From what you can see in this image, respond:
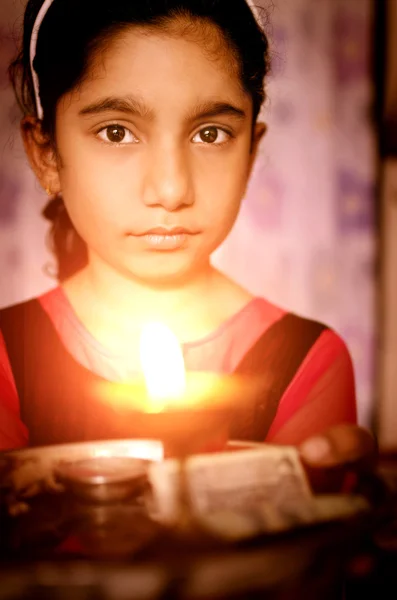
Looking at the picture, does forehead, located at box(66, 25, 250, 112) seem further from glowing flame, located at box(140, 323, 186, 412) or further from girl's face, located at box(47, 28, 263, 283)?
glowing flame, located at box(140, 323, 186, 412)

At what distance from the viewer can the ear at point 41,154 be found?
80 centimetres

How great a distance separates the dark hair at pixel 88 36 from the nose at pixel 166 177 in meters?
0.15

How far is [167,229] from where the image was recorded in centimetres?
77

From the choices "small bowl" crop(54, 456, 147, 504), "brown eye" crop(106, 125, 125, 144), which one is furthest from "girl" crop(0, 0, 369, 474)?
"small bowl" crop(54, 456, 147, 504)

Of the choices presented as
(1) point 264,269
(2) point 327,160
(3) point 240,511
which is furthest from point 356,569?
(2) point 327,160

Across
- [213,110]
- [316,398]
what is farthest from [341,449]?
[213,110]

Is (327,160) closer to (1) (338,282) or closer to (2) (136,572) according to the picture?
(1) (338,282)

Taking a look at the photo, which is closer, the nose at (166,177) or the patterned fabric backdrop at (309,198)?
the nose at (166,177)

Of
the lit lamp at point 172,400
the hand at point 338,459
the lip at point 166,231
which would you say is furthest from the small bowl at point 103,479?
the lip at point 166,231

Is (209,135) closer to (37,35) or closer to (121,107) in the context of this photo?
(121,107)

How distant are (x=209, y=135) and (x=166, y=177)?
97 mm

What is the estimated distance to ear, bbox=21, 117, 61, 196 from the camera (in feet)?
2.64

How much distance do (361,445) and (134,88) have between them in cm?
52

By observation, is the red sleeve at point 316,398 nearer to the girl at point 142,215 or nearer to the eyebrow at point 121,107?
the girl at point 142,215
